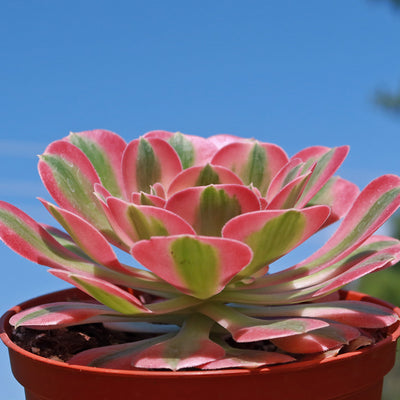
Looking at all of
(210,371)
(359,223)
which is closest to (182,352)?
(210,371)

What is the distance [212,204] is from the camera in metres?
0.83

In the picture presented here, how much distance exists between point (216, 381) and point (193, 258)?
0.51 ft

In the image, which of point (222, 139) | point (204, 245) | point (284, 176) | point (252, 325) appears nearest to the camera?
point (204, 245)

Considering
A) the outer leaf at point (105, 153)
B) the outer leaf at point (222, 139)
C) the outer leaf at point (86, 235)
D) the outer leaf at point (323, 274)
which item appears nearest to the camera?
the outer leaf at point (86, 235)

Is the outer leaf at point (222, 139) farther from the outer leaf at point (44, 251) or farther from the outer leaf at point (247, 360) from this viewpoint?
the outer leaf at point (247, 360)

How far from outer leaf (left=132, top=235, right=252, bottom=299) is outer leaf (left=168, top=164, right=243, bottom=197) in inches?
6.8

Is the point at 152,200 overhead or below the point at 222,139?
below

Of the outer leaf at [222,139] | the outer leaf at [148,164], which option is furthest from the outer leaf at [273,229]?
the outer leaf at [222,139]

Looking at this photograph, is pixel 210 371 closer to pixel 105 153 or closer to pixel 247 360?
pixel 247 360

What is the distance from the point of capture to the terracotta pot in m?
0.75

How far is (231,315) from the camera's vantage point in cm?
88

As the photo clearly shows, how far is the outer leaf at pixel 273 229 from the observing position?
782 mm

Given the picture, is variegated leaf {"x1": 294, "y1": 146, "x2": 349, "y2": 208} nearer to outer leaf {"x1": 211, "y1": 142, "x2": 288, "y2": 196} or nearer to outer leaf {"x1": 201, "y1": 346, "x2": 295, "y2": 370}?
outer leaf {"x1": 211, "y1": 142, "x2": 288, "y2": 196}

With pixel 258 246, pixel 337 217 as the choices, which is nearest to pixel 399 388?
pixel 337 217
